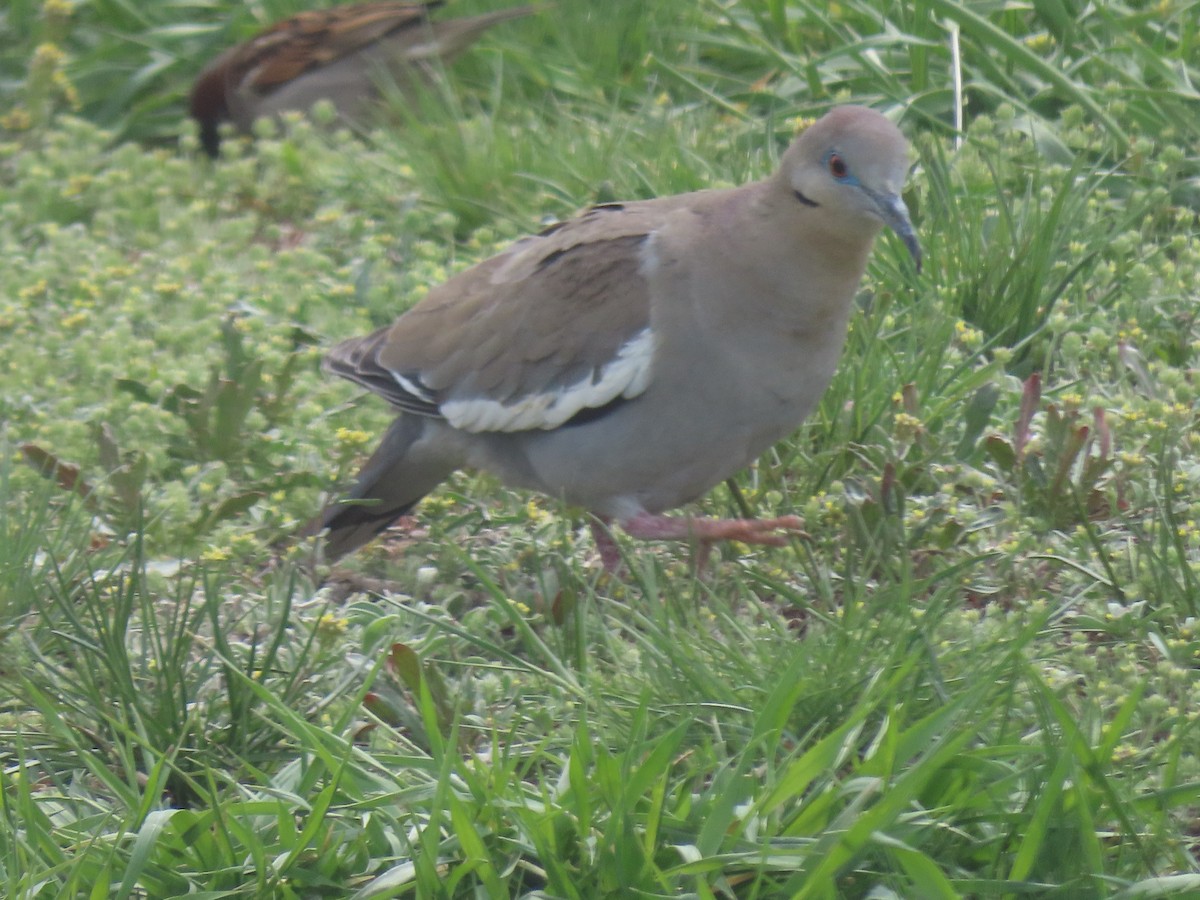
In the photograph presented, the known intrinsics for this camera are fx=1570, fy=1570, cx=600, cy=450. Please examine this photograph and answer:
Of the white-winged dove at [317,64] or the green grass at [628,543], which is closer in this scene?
the green grass at [628,543]

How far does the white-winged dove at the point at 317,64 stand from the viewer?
6.69 metres

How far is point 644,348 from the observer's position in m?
3.41

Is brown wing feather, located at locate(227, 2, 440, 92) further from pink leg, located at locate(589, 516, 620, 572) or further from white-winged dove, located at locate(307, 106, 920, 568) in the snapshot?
pink leg, located at locate(589, 516, 620, 572)

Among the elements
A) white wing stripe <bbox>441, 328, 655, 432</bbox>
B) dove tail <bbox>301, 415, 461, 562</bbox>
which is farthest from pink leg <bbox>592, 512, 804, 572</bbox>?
dove tail <bbox>301, 415, 461, 562</bbox>

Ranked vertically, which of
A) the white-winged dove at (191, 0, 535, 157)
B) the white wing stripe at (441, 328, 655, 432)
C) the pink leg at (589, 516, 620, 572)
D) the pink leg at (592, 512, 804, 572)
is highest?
the white-winged dove at (191, 0, 535, 157)

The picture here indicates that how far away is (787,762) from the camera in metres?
2.43

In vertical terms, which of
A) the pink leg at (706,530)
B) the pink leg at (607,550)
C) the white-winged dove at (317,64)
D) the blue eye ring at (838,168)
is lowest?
the pink leg at (607,550)

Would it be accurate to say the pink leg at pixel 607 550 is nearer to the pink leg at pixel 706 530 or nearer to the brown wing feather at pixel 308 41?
the pink leg at pixel 706 530

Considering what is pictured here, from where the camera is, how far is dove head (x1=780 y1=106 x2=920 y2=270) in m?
3.15

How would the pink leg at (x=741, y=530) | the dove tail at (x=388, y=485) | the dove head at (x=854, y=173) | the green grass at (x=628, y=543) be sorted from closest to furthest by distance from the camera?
the green grass at (x=628, y=543), the dove head at (x=854, y=173), the pink leg at (x=741, y=530), the dove tail at (x=388, y=485)

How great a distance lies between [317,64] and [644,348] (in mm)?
3891

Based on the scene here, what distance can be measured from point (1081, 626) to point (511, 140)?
310cm

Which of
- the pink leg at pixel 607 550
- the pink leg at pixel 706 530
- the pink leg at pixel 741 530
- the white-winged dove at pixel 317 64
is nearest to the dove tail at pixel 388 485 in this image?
the pink leg at pixel 607 550

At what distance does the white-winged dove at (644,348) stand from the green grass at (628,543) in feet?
0.52
